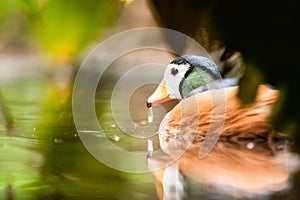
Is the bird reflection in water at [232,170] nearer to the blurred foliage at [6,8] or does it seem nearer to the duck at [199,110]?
the duck at [199,110]

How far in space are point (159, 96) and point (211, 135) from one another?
0.06 m

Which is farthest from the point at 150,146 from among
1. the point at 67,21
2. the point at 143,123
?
the point at 67,21

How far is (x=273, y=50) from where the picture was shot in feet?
0.97

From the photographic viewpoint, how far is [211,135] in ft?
1.44

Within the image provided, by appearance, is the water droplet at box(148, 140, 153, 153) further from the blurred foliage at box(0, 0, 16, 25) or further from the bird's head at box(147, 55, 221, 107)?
the blurred foliage at box(0, 0, 16, 25)

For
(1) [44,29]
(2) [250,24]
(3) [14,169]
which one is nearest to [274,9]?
(2) [250,24]

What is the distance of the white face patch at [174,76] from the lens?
45 cm

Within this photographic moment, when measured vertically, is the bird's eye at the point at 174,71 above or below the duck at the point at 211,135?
above

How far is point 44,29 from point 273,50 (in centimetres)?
14

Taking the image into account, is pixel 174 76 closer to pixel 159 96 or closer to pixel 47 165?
pixel 159 96

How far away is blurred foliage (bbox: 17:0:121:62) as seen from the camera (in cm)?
31

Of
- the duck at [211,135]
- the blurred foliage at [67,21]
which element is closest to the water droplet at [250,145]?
the duck at [211,135]

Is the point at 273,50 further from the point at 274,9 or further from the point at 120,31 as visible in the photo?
the point at 120,31

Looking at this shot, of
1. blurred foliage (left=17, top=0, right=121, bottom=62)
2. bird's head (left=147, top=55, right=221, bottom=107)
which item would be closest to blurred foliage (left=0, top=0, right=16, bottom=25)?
blurred foliage (left=17, top=0, right=121, bottom=62)
